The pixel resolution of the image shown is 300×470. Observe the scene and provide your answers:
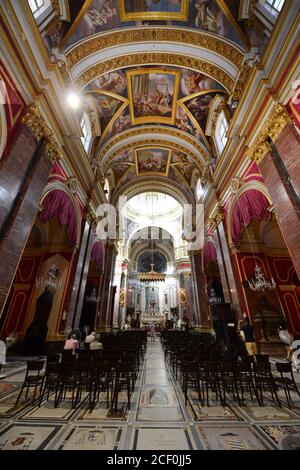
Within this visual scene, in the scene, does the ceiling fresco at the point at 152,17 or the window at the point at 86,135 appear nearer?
the ceiling fresco at the point at 152,17

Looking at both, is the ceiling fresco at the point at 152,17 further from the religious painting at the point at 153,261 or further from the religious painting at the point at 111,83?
the religious painting at the point at 153,261

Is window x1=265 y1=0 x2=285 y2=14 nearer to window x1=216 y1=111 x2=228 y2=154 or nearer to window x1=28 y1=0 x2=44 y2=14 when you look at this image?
window x1=216 y1=111 x2=228 y2=154

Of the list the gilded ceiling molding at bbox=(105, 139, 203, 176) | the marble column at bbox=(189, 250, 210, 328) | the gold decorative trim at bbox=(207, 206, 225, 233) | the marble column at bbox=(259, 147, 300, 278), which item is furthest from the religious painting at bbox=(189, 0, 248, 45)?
the marble column at bbox=(189, 250, 210, 328)

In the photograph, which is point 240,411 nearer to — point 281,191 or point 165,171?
point 281,191

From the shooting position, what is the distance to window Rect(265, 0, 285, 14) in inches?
216

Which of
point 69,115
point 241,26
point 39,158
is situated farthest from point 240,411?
point 241,26

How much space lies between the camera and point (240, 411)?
3.19 meters

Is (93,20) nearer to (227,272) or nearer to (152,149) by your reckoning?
(152,149)

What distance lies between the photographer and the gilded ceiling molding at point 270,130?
5145 mm

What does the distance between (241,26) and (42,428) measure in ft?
36.4

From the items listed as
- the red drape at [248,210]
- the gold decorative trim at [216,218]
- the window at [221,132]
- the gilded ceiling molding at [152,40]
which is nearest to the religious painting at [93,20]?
the gilded ceiling molding at [152,40]

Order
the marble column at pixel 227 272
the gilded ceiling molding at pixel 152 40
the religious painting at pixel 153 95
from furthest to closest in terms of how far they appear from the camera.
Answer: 1. the religious painting at pixel 153 95
2. the marble column at pixel 227 272
3. the gilded ceiling molding at pixel 152 40

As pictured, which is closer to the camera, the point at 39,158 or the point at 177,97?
the point at 39,158

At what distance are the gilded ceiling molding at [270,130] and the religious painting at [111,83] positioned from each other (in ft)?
21.9
